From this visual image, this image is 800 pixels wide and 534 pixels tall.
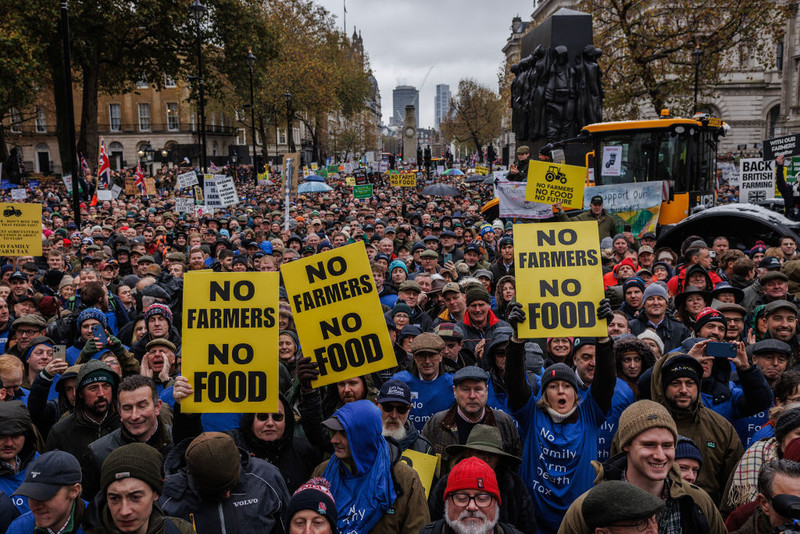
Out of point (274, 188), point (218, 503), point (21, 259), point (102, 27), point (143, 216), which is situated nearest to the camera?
point (218, 503)

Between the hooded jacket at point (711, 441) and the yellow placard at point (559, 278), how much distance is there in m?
0.62

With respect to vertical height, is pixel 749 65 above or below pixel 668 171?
above

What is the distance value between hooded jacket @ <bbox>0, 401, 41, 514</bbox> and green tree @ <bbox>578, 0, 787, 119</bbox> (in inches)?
1097

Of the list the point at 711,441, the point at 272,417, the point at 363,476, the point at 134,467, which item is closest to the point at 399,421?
the point at 363,476

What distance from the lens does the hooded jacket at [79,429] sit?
4.56 m

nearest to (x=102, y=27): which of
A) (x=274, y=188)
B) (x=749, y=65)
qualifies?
(x=274, y=188)

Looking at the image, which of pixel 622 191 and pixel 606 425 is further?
pixel 622 191

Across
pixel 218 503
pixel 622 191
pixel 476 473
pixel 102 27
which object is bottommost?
pixel 218 503

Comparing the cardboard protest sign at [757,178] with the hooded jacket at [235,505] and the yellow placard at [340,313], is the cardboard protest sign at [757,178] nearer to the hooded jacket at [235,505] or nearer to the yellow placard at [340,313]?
the yellow placard at [340,313]

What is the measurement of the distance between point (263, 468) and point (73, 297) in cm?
616

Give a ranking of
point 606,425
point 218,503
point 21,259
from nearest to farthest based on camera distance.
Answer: point 218,503, point 606,425, point 21,259

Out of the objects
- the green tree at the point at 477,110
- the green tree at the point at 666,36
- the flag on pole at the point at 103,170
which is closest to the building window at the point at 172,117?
Answer: the green tree at the point at 477,110

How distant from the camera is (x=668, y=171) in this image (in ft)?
44.7

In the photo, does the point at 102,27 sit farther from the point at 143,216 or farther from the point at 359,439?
the point at 359,439
